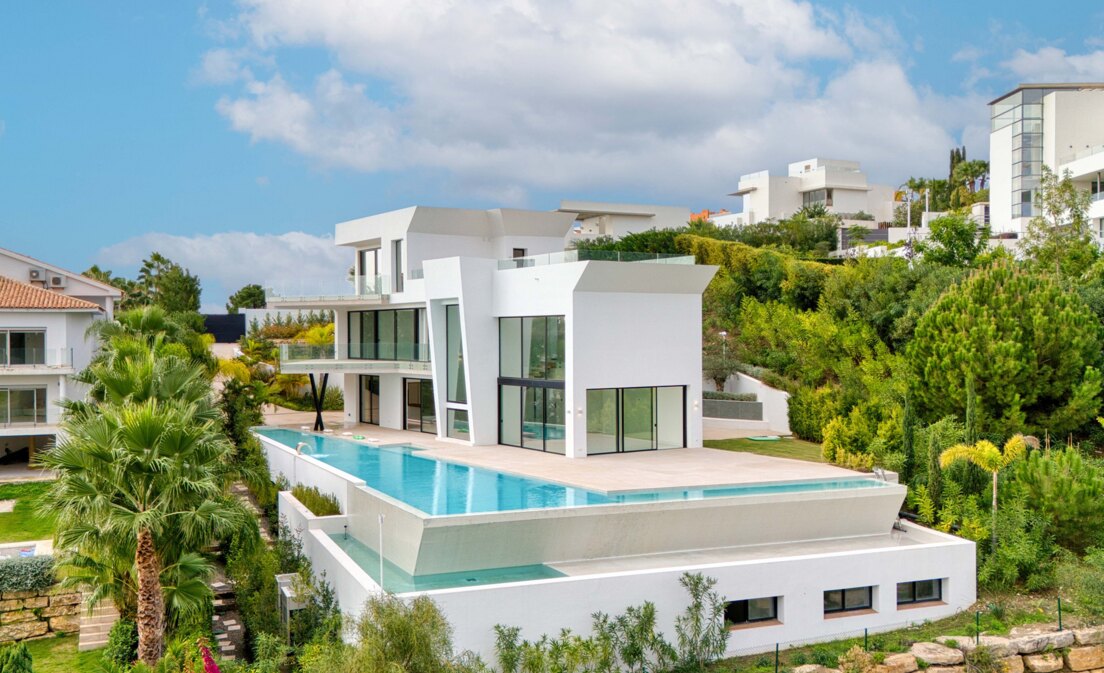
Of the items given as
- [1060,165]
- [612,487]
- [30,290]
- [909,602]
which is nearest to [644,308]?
[612,487]

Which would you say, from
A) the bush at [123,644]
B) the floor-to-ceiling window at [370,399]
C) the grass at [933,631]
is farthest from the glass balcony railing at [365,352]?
the grass at [933,631]

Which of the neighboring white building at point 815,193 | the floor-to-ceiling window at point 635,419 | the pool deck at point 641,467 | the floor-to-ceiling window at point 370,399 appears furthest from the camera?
the neighboring white building at point 815,193

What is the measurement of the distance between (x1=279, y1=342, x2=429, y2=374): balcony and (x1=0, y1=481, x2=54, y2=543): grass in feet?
29.1

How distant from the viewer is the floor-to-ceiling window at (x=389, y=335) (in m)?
32.7

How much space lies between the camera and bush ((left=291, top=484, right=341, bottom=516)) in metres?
21.6

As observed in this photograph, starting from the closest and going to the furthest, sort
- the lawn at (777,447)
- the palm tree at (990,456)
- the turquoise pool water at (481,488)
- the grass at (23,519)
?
the turquoise pool water at (481,488) → the palm tree at (990,456) → the grass at (23,519) → the lawn at (777,447)

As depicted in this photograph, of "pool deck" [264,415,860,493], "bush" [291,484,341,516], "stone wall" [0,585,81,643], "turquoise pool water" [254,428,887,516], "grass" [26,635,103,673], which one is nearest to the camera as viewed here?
"grass" [26,635,103,673]

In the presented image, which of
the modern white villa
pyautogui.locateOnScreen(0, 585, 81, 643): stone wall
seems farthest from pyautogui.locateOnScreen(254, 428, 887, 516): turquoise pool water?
pyautogui.locateOnScreen(0, 585, 81, 643): stone wall

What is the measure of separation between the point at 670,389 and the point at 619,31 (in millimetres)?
11135

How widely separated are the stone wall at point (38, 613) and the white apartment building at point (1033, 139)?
44.0 meters

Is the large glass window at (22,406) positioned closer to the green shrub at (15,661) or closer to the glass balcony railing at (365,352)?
the glass balcony railing at (365,352)

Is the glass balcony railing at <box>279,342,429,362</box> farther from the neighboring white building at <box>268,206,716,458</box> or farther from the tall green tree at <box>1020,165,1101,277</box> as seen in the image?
the tall green tree at <box>1020,165,1101,277</box>

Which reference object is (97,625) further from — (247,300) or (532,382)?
(247,300)

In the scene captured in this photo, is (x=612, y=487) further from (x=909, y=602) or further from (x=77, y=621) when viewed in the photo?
(x=77, y=621)
